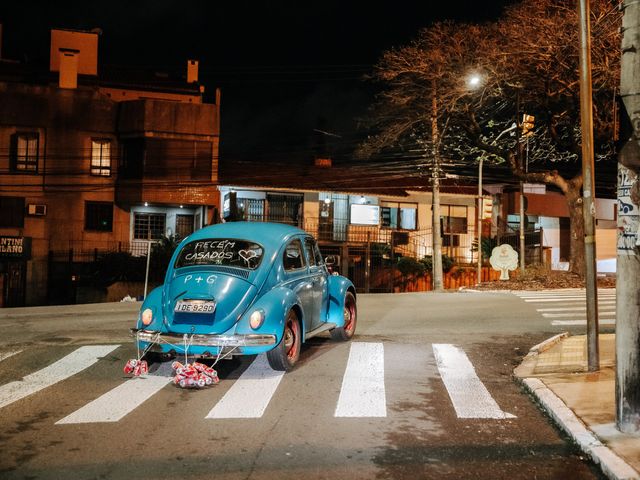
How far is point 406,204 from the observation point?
38.8 metres

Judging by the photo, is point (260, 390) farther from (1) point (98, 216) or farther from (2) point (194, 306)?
(1) point (98, 216)

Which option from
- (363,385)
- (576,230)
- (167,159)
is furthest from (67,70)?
(363,385)

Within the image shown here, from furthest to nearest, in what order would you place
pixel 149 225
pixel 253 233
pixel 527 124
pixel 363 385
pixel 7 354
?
pixel 149 225 → pixel 527 124 → pixel 7 354 → pixel 253 233 → pixel 363 385

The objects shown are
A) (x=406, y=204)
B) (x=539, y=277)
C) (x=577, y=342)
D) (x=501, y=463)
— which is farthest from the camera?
(x=406, y=204)

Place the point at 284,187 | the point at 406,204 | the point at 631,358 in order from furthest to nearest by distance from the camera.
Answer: the point at 406,204, the point at 284,187, the point at 631,358

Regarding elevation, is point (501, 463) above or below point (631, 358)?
below

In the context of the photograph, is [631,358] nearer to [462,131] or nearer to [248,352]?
[248,352]

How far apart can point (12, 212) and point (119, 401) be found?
88.4ft

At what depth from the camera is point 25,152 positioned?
1234 inches

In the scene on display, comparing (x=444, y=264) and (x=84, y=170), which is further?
(x=444, y=264)

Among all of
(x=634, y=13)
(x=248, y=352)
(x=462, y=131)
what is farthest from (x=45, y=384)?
(x=462, y=131)

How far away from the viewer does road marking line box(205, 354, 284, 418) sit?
22.6 ft

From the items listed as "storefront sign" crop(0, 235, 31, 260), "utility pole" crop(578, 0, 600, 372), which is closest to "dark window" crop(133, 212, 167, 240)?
"storefront sign" crop(0, 235, 31, 260)

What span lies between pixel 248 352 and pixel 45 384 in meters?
2.80
